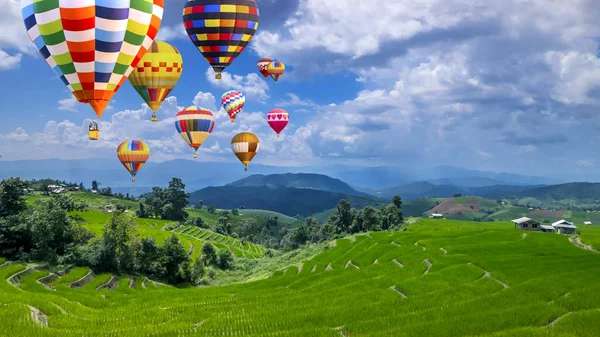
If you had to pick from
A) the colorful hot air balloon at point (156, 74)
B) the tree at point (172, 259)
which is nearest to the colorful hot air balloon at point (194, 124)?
the colorful hot air balloon at point (156, 74)

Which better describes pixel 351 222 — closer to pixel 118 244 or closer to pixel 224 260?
pixel 224 260

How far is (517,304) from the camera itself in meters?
24.5

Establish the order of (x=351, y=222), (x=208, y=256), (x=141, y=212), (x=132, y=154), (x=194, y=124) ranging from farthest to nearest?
(x=141, y=212), (x=351, y=222), (x=208, y=256), (x=132, y=154), (x=194, y=124)

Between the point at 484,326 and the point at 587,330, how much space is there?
13.5 ft

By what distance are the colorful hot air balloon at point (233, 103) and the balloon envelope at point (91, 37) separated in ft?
133

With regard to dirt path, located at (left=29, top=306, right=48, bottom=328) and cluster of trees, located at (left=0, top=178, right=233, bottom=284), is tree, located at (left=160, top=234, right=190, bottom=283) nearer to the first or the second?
cluster of trees, located at (left=0, top=178, right=233, bottom=284)

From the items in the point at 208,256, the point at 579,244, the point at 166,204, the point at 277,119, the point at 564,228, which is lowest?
the point at 208,256

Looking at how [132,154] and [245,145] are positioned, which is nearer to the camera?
[132,154]

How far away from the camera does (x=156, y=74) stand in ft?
125

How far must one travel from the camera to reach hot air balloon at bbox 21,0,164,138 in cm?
2420

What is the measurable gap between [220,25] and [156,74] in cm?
686

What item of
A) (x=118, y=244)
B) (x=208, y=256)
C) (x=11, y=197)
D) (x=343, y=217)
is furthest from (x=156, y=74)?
(x=343, y=217)

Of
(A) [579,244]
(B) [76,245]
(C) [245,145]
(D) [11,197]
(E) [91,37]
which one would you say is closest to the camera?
(E) [91,37]

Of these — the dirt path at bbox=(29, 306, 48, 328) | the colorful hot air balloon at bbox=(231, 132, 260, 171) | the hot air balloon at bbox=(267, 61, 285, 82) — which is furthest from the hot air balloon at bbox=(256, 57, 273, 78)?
the dirt path at bbox=(29, 306, 48, 328)
